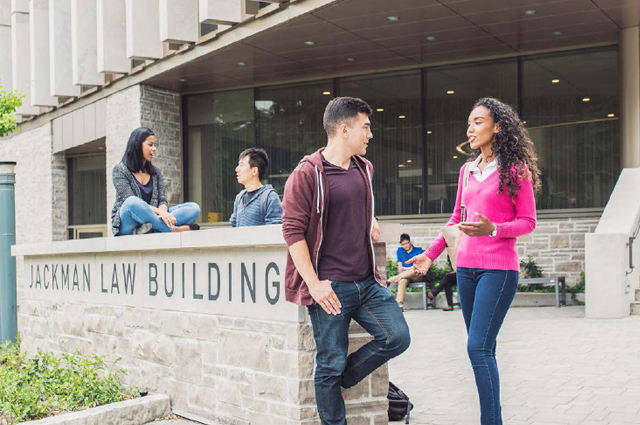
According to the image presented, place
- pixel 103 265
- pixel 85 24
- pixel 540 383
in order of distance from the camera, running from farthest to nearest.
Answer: pixel 85 24 < pixel 103 265 < pixel 540 383

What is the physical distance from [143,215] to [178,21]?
10.7 meters

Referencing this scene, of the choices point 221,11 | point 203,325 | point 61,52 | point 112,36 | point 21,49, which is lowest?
point 203,325

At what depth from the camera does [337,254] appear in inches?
179

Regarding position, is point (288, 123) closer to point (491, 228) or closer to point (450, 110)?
point (450, 110)

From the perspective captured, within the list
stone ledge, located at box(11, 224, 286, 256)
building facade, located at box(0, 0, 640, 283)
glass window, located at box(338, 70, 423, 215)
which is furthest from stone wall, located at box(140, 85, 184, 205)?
stone ledge, located at box(11, 224, 286, 256)

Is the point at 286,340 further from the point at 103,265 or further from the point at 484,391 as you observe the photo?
the point at 103,265

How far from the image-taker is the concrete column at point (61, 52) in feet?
72.1

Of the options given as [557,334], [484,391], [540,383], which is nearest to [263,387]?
[484,391]

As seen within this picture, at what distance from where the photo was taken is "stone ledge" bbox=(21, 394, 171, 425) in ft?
19.7

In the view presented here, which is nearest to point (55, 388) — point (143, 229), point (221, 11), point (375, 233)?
point (143, 229)

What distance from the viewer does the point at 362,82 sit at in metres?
19.2

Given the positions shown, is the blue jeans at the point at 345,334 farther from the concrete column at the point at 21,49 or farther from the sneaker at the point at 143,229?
the concrete column at the point at 21,49

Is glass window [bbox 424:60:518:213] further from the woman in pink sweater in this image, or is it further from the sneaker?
the woman in pink sweater

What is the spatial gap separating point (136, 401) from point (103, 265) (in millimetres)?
1965
